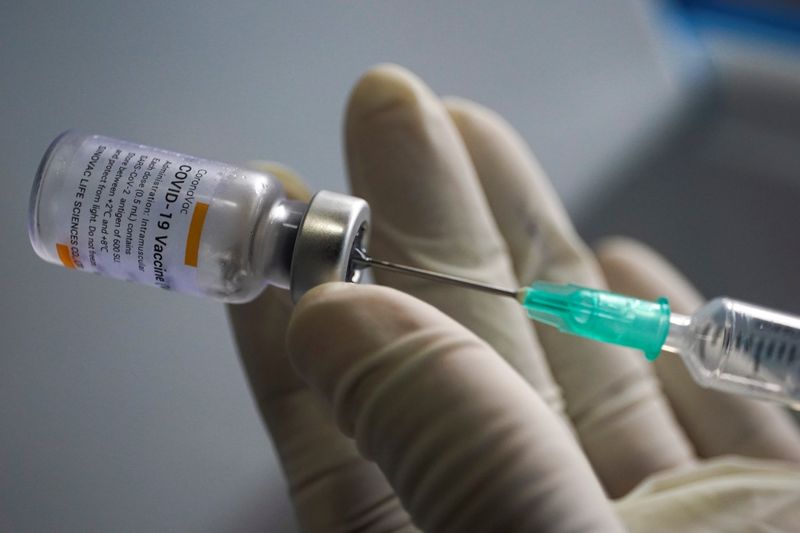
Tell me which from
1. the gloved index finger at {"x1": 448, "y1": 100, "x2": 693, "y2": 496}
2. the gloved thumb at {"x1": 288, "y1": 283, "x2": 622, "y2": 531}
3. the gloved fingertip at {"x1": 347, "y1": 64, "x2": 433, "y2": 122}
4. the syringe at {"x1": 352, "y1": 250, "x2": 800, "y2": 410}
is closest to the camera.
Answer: the gloved thumb at {"x1": 288, "y1": 283, "x2": 622, "y2": 531}

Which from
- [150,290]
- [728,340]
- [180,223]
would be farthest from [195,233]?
[728,340]

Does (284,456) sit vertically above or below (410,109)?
below

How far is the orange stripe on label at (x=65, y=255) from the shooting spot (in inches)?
27.1

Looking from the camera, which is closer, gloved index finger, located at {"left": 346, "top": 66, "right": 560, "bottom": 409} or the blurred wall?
the blurred wall

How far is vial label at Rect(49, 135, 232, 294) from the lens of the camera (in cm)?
66

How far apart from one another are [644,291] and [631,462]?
30 cm

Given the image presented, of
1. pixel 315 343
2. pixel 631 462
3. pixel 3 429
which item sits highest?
pixel 315 343

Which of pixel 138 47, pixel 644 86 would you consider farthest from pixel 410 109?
pixel 644 86

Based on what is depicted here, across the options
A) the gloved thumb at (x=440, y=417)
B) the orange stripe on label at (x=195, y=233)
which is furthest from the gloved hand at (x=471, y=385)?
the orange stripe on label at (x=195, y=233)

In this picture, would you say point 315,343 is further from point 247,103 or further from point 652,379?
point 652,379

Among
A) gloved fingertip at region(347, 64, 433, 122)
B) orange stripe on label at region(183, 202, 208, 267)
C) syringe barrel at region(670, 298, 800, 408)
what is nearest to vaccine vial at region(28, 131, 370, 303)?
orange stripe on label at region(183, 202, 208, 267)

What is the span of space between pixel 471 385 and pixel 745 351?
353 millimetres

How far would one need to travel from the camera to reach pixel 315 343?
66cm

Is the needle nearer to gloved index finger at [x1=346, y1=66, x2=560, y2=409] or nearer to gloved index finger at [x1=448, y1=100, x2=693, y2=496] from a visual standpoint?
gloved index finger at [x1=346, y1=66, x2=560, y2=409]
